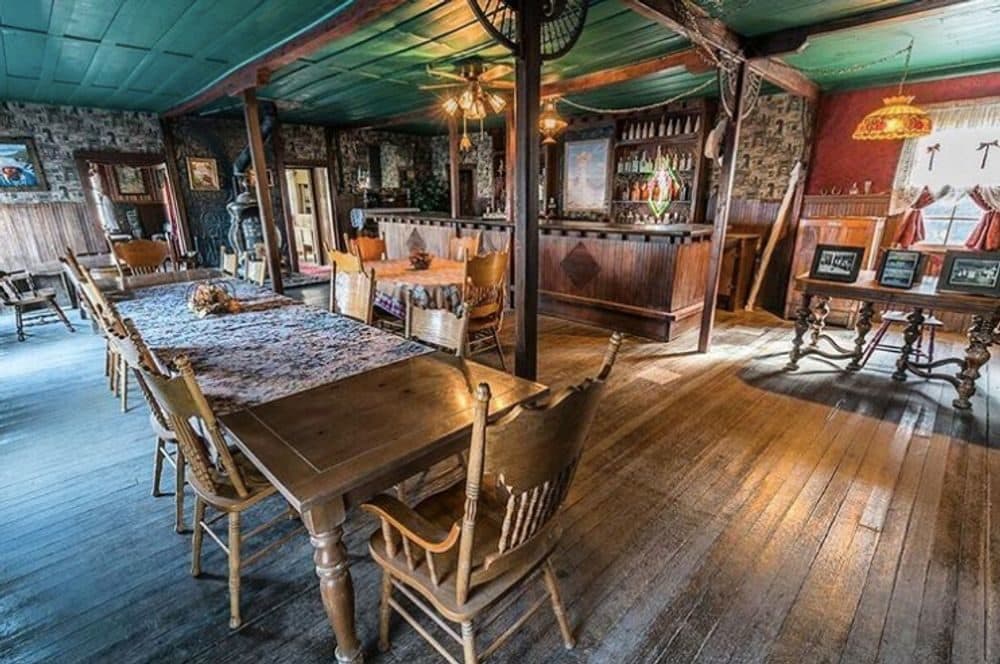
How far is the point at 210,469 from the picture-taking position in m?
1.55

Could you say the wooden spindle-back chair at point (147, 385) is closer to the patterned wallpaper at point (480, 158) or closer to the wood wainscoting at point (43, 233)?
the wood wainscoting at point (43, 233)

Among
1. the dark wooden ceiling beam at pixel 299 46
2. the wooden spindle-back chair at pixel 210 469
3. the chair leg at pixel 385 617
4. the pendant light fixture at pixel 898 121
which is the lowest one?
the chair leg at pixel 385 617

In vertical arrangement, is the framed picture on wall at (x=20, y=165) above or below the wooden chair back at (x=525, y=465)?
above

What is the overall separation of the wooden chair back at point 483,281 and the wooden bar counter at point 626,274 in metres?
1.61

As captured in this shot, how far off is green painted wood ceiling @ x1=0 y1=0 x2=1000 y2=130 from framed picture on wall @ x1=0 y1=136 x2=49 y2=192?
55 cm

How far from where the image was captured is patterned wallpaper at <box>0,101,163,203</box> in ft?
18.6

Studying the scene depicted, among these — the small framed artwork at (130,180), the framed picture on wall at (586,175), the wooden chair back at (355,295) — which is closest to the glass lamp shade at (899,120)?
the framed picture on wall at (586,175)

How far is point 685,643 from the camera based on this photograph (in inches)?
57.9

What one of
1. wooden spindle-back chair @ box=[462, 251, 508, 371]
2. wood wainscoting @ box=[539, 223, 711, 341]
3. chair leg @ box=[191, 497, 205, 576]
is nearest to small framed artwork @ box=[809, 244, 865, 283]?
wood wainscoting @ box=[539, 223, 711, 341]

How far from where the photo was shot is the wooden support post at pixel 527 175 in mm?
2229

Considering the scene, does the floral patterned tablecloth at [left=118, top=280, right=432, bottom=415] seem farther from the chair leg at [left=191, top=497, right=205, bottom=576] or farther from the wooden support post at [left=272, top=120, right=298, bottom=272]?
the wooden support post at [left=272, top=120, right=298, bottom=272]

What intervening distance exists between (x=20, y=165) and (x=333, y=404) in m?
7.37

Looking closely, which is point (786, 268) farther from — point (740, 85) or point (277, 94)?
point (277, 94)

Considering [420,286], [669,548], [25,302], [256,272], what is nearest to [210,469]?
[669,548]
